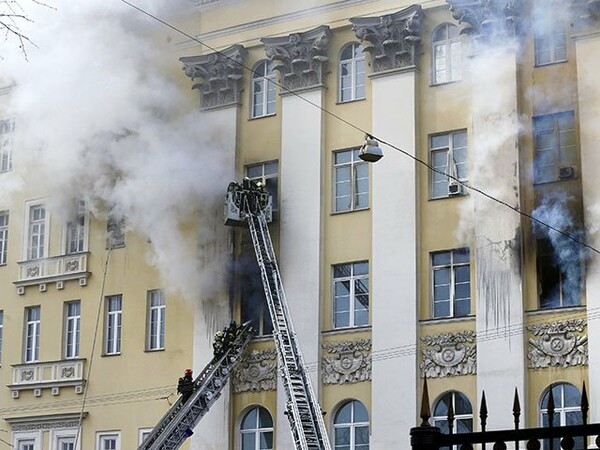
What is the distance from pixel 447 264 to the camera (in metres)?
28.4

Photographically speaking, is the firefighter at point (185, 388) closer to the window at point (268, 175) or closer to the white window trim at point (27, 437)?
the window at point (268, 175)

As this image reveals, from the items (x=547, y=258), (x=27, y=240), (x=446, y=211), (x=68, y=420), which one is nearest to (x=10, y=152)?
(x=27, y=240)

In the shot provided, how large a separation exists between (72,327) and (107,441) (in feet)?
10.7


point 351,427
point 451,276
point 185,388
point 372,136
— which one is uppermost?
point 372,136

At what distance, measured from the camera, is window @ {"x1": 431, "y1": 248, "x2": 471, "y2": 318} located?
28.0m

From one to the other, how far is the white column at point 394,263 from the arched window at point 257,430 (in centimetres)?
291

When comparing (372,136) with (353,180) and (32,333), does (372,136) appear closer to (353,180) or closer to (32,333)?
(353,180)

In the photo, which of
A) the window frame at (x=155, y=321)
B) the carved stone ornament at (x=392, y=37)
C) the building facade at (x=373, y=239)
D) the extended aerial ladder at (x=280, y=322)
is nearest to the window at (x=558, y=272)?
the building facade at (x=373, y=239)

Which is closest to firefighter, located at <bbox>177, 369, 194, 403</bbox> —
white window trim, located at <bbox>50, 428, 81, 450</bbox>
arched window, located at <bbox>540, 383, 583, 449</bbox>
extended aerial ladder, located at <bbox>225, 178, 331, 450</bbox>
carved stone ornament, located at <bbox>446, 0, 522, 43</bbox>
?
extended aerial ladder, located at <bbox>225, 178, 331, 450</bbox>

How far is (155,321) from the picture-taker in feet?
108

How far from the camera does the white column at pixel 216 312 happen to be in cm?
3069

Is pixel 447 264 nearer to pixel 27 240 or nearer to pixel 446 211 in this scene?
pixel 446 211

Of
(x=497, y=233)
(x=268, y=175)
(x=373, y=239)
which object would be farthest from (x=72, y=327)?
(x=497, y=233)

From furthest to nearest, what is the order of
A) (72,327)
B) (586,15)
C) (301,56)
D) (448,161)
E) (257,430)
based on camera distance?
(72,327)
(301,56)
(257,430)
(448,161)
(586,15)
